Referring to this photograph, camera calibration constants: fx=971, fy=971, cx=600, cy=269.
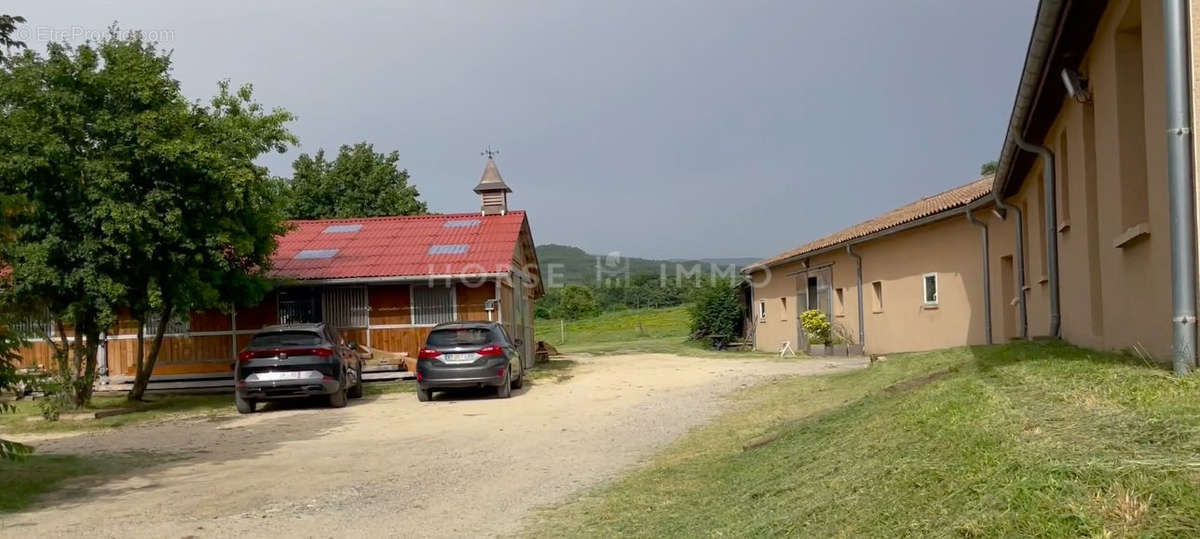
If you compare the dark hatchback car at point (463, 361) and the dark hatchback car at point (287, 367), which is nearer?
the dark hatchback car at point (287, 367)

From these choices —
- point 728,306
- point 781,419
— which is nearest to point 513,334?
point 781,419

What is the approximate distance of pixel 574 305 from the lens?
81.9 metres

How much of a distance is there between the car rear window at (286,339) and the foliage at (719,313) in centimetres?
2485

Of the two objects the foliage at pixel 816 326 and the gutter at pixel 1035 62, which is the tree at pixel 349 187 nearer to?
the foliage at pixel 816 326

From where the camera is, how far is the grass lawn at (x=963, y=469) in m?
3.51

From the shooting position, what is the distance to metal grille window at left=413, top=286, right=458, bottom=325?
23.3 m

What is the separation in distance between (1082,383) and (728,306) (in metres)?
34.8

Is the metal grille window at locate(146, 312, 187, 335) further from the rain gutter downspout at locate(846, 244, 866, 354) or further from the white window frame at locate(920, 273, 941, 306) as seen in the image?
the white window frame at locate(920, 273, 941, 306)

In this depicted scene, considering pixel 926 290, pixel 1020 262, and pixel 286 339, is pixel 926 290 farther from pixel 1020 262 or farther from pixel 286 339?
pixel 286 339

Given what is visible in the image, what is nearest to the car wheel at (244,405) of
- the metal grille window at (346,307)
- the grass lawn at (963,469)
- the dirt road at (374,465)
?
the dirt road at (374,465)

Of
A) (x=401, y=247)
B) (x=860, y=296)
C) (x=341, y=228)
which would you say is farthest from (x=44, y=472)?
(x=860, y=296)

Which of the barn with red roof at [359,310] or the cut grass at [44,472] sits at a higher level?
the barn with red roof at [359,310]

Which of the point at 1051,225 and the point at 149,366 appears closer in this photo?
the point at 1051,225

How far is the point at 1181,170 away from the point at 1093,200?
374cm
